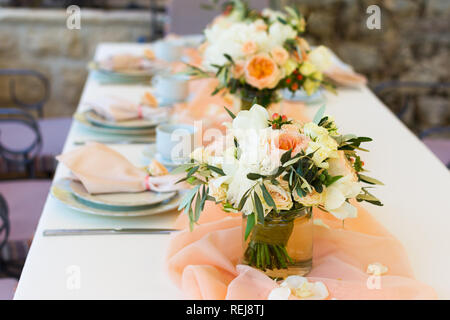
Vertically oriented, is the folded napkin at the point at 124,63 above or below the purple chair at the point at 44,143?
above

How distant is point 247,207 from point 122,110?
107 centimetres

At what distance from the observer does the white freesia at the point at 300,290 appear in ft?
3.13

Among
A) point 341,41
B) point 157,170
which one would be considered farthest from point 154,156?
point 341,41

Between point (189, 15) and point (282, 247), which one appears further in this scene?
point (189, 15)

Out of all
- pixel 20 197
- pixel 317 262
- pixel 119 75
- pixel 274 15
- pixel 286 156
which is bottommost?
pixel 20 197

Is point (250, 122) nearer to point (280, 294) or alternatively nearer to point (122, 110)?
point (280, 294)

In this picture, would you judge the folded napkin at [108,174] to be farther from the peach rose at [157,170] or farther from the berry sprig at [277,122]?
the berry sprig at [277,122]

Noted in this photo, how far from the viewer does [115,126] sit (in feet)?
6.16

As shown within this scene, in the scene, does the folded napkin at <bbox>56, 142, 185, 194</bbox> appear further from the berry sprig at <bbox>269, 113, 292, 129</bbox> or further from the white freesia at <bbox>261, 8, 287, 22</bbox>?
the white freesia at <bbox>261, 8, 287, 22</bbox>

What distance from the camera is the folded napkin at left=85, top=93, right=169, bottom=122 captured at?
1938 millimetres

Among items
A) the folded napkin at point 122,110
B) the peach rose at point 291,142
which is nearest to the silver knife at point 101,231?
the peach rose at point 291,142

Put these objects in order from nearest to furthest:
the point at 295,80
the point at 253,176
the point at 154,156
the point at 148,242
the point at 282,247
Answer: the point at 253,176, the point at 282,247, the point at 148,242, the point at 154,156, the point at 295,80

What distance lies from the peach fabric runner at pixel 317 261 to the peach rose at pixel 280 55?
578 mm

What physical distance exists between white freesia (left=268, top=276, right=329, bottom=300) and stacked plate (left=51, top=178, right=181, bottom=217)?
16.0 inches
